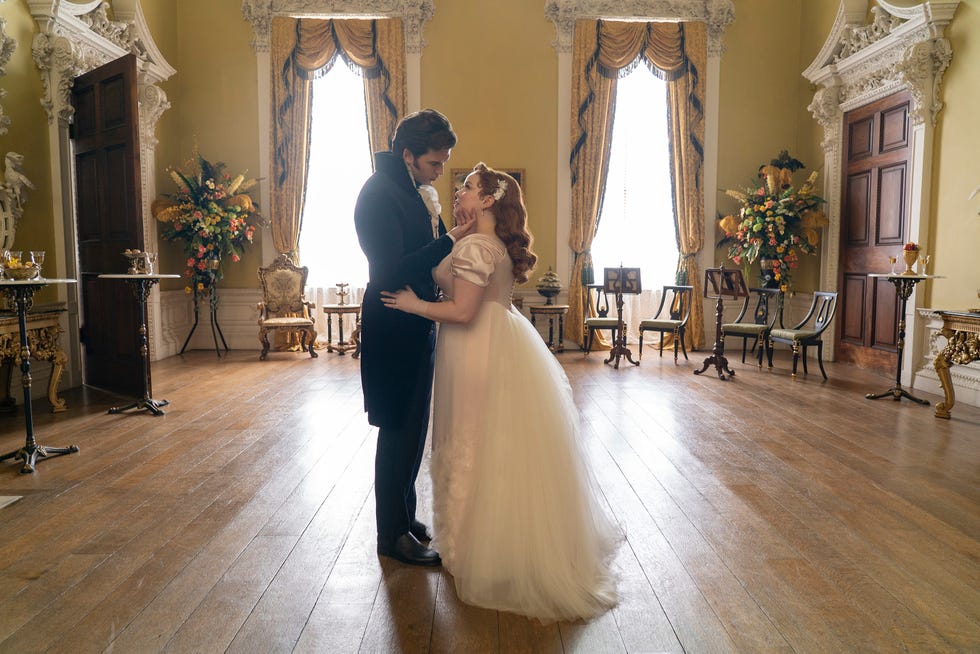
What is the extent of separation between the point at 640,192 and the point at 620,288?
203 centimetres

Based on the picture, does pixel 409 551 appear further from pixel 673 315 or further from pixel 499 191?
pixel 673 315

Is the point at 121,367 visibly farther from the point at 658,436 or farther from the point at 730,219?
the point at 730,219

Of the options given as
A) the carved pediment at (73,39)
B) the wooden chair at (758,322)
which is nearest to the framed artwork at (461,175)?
the wooden chair at (758,322)

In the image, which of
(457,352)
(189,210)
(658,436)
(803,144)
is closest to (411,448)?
(457,352)

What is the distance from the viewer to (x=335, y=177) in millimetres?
9328

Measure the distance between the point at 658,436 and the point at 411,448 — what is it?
2.44 meters

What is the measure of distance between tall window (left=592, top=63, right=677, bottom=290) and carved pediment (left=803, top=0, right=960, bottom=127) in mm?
1853

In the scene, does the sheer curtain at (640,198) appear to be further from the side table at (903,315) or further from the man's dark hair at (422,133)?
the man's dark hair at (422,133)

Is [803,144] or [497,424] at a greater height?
[803,144]

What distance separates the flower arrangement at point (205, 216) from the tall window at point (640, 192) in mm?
4445

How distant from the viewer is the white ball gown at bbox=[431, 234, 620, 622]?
7.79ft

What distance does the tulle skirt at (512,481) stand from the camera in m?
2.37

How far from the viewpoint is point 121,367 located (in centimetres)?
614

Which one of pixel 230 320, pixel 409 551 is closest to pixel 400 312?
pixel 409 551
